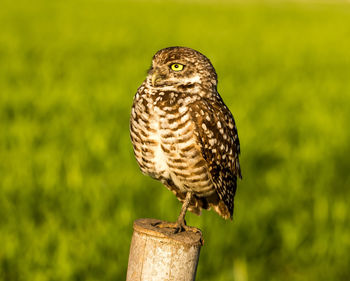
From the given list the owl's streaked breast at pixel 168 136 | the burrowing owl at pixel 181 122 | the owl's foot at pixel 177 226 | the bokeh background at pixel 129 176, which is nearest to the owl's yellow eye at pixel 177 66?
the burrowing owl at pixel 181 122

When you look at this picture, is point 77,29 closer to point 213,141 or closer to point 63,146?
point 63,146

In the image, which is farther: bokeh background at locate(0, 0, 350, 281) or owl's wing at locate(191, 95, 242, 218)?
bokeh background at locate(0, 0, 350, 281)

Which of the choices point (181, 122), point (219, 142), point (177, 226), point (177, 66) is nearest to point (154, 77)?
point (177, 66)

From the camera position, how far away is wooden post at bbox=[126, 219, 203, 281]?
2.01 m

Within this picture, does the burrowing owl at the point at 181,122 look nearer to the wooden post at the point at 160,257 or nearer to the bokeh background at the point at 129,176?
the wooden post at the point at 160,257

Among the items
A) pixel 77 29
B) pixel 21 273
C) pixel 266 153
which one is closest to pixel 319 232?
pixel 266 153

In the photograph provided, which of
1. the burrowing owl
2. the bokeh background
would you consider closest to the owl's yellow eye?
the burrowing owl

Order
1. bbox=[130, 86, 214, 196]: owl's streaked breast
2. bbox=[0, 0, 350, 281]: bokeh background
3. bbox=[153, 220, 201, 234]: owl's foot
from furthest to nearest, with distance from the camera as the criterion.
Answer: bbox=[0, 0, 350, 281]: bokeh background, bbox=[130, 86, 214, 196]: owl's streaked breast, bbox=[153, 220, 201, 234]: owl's foot

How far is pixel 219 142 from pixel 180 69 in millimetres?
423

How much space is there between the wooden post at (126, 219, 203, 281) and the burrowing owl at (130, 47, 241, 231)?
11.5 inches

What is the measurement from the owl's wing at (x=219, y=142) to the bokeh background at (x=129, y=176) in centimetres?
115

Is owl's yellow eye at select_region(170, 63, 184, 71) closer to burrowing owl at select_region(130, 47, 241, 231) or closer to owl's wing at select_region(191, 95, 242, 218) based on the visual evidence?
burrowing owl at select_region(130, 47, 241, 231)

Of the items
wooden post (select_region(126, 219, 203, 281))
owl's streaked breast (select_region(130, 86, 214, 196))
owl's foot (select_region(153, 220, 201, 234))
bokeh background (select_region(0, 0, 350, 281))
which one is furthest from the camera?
bokeh background (select_region(0, 0, 350, 281))

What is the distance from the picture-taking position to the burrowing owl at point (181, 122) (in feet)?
7.87
